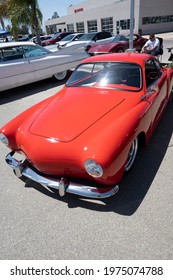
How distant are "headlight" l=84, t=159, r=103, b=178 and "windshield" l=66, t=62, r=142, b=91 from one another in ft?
5.37

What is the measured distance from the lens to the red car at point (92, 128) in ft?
7.34

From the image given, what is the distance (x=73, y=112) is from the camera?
2.92 m

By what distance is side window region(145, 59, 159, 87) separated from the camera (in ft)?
11.2

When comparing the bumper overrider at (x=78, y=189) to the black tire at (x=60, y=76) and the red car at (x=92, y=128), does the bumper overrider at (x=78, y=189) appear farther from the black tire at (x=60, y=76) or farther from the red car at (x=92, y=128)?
the black tire at (x=60, y=76)

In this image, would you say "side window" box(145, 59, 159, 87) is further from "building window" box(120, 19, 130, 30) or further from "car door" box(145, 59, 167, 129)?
"building window" box(120, 19, 130, 30)

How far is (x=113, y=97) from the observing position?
3.13 m

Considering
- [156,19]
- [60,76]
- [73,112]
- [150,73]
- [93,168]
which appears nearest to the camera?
[93,168]

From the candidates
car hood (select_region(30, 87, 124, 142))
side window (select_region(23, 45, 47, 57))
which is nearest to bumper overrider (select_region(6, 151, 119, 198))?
car hood (select_region(30, 87, 124, 142))

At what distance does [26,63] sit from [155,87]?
5.09 meters

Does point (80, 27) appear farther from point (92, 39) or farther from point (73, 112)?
point (73, 112)

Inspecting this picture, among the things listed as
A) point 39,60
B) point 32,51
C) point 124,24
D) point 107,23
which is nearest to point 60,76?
point 39,60
